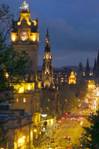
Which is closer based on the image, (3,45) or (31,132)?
(3,45)

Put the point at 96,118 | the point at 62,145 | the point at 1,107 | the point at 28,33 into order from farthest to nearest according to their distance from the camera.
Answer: the point at 28,33 < the point at 62,145 < the point at 1,107 < the point at 96,118

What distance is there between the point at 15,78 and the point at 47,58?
473ft

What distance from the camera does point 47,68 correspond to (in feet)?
541

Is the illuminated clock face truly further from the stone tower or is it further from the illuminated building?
the illuminated building

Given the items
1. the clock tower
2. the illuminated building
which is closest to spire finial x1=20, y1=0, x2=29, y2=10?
the clock tower

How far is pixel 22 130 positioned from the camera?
7200 cm

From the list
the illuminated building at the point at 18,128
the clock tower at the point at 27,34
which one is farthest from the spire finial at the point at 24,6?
the illuminated building at the point at 18,128

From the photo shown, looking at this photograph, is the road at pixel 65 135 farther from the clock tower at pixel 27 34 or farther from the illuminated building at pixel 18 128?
the clock tower at pixel 27 34

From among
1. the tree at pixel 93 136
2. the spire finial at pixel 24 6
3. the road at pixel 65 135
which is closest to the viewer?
the tree at pixel 93 136

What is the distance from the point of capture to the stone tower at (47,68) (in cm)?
16162

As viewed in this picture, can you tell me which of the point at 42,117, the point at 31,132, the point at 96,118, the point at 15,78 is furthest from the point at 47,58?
the point at 15,78

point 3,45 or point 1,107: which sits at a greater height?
point 3,45

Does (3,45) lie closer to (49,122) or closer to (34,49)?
(49,122)

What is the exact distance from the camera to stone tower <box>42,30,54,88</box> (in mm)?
161625
